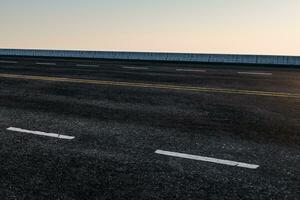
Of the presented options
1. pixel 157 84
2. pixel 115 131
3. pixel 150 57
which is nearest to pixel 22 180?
pixel 115 131

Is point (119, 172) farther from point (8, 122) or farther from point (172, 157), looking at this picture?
point (8, 122)

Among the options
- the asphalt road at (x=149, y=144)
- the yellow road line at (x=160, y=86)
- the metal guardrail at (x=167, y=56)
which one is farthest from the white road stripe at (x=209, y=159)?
the metal guardrail at (x=167, y=56)

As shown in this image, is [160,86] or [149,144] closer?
[149,144]

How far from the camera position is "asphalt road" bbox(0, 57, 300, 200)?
5527 mm

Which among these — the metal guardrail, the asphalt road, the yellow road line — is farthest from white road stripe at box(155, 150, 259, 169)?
the metal guardrail

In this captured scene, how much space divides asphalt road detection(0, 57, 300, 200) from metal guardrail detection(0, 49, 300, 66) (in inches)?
511

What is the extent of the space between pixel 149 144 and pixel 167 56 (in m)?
22.8

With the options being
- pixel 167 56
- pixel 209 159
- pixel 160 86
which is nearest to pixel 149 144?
pixel 209 159

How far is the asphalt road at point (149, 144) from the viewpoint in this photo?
18.1 feet

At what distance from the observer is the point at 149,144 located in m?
7.36

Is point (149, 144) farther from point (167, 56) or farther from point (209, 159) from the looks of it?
point (167, 56)

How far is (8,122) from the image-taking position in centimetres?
893

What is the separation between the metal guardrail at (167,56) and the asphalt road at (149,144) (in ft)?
42.6

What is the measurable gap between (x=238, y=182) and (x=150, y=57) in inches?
999
